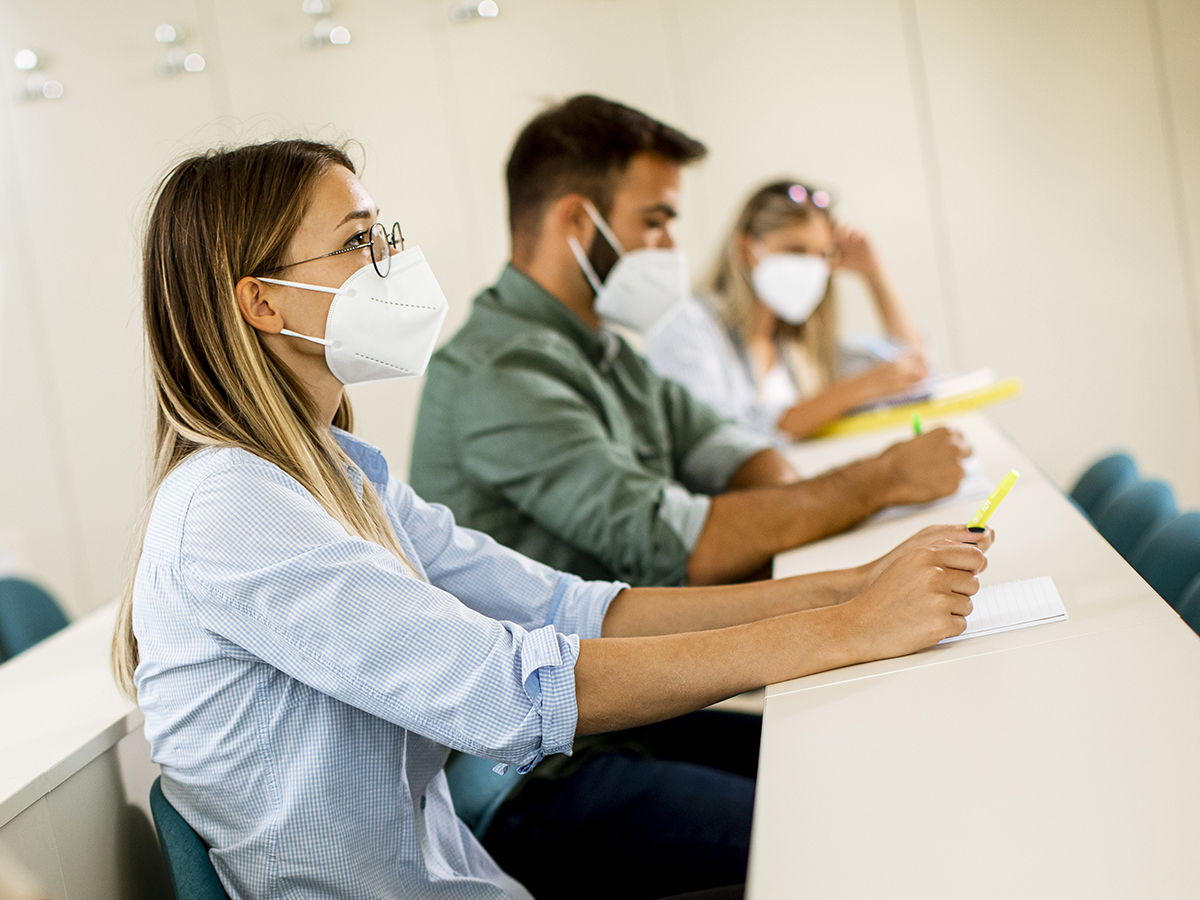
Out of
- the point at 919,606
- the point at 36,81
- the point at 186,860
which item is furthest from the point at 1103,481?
the point at 36,81

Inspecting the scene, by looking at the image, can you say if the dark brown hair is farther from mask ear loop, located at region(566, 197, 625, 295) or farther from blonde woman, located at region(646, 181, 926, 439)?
blonde woman, located at region(646, 181, 926, 439)

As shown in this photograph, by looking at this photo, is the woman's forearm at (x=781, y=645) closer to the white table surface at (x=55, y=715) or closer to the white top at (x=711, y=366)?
the white table surface at (x=55, y=715)

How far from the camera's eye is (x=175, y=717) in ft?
3.01

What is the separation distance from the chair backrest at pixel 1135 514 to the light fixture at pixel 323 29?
274cm

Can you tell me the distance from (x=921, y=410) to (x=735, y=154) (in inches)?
61.6

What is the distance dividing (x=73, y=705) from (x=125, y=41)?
2893mm

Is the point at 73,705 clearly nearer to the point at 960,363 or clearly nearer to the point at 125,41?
the point at 125,41

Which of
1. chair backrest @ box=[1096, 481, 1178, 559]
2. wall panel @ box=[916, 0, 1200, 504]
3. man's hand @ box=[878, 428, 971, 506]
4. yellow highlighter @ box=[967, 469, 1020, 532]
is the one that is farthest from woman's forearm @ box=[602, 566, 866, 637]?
wall panel @ box=[916, 0, 1200, 504]

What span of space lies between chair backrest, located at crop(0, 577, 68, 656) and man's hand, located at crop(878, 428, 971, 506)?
184cm

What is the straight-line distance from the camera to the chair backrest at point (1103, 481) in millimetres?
2109

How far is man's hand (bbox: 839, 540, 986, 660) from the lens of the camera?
930 mm

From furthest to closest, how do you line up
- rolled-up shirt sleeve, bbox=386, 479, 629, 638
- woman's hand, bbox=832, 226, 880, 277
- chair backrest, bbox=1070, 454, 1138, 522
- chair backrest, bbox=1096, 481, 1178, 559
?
woman's hand, bbox=832, 226, 880, 277 → chair backrest, bbox=1070, 454, 1138, 522 → chair backrest, bbox=1096, 481, 1178, 559 → rolled-up shirt sleeve, bbox=386, 479, 629, 638

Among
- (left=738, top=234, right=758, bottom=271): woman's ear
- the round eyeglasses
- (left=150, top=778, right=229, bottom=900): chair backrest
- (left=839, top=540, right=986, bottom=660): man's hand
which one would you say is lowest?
(left=150, top=778, right=229, bottom=900): chair backrest

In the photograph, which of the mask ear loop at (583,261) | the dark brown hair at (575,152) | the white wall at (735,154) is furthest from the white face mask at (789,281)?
the mask ear loop at (583,261)
